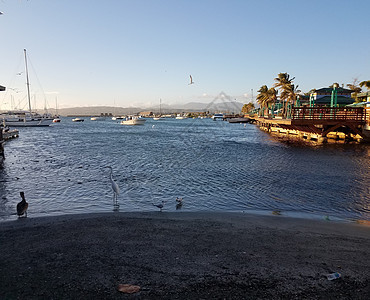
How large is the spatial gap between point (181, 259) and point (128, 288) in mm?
1426

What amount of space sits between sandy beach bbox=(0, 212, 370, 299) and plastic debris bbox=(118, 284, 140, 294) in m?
0.08

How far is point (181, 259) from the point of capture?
5.69 metres

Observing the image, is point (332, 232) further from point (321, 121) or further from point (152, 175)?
point (321, 121)

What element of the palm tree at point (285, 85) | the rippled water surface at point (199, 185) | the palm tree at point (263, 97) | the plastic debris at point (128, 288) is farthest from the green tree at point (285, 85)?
the plastic debris at point (128, 288)

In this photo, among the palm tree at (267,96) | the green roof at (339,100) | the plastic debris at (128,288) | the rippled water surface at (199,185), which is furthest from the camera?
the palm tree at (267,96)

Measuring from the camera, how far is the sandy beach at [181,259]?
14.9ft

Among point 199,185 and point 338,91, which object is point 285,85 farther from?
point 199,185

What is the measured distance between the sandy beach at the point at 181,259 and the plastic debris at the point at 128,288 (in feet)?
0.27

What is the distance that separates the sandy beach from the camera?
4531 millimetres

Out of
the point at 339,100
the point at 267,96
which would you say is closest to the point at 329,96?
the point at 339,100

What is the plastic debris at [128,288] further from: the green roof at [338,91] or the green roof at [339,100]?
the green roof at [338,91]

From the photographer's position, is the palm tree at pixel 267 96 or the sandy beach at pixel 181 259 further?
the palm tree at pixel 267 96

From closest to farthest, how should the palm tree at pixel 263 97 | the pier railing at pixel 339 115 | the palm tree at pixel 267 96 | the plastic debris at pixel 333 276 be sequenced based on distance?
the plastic debris at pixel 333 276 → the pier railing at pixel 339 115 → the palm tree at pixel 267 96 → the palm tree at pixel 263 97

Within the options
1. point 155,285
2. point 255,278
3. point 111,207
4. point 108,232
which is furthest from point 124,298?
point 111,207
